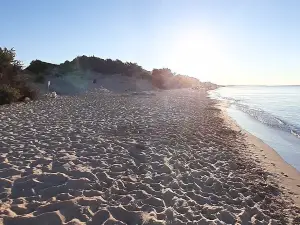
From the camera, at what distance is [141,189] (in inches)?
200

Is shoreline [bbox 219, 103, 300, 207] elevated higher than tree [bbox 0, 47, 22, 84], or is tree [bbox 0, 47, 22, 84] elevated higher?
tree [bbox 0, 47, 22, 84]

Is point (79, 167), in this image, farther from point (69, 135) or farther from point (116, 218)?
point (69, 135)

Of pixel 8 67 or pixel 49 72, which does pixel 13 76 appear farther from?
pixel 49 72

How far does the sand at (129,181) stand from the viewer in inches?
164

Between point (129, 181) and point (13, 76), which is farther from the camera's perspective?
point (13, 76)

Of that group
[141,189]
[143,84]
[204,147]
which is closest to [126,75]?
[143,84]

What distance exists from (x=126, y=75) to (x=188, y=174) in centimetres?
3832

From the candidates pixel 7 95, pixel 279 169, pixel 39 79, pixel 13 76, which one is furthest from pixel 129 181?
pixel 39 79

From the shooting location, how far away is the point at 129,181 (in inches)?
212

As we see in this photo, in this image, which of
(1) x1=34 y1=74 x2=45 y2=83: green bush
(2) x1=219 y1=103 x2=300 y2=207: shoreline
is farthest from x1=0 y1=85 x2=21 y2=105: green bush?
(1) x1=34 y1=74 x2=45 y2=83: green bush

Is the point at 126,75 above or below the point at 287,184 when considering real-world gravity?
above

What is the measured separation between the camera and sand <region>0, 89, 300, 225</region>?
4156 mm

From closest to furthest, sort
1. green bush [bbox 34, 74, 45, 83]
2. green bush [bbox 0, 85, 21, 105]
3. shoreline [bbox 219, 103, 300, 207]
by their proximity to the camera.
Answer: shoreline [bbox 219, 103, 300, 207], green bush [bbox 0, 85, 21, 105], green bush [bbox 34, 74, 45, 83]

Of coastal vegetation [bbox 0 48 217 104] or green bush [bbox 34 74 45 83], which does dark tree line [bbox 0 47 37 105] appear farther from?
green bush [bbox 34 74 45 83]
